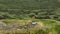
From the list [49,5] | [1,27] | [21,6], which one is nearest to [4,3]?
[21,6]

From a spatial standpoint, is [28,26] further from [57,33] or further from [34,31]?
[57,33]

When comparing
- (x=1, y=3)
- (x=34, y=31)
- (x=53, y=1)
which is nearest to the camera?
(x=34, y=31)

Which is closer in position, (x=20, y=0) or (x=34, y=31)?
(x=34, y=31)

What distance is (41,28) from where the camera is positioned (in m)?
34.2

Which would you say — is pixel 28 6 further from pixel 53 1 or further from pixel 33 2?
pixel 53 1

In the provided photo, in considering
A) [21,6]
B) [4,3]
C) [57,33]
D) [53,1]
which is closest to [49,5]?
[53,1]

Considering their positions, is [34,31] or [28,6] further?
[28,6]

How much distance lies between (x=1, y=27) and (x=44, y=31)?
7944 millimetres

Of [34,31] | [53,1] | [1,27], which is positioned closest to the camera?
[34,31]

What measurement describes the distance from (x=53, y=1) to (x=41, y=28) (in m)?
83.6

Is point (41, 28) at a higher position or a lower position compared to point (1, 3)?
higher

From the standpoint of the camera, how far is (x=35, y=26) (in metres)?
35.2

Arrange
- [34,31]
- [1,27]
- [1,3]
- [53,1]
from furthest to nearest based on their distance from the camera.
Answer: [53,1] → [1,3] → [1,27] → [34,31]

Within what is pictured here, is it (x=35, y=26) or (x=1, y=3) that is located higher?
(x=35, y=26)
